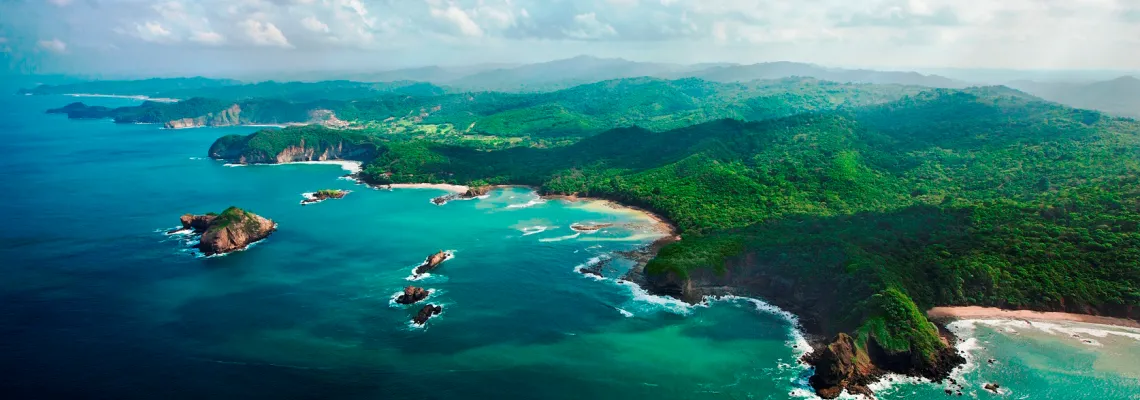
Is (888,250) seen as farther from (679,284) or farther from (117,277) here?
(117,277)

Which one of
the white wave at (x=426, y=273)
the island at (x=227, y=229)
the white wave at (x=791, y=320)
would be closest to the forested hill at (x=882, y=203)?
the white wave at (x=791, y=320)

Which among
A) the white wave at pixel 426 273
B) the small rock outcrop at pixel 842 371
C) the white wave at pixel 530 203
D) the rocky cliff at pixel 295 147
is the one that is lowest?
the small rock outcrop at pixel 842 371

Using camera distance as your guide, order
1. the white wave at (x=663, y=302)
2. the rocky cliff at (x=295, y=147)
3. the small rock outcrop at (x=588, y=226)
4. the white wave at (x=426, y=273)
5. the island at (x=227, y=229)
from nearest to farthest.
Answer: the white wave at (x=663, y=302) → the white wave at (x=426, y=273) → the island at (x=227, y=229) → the small rock outcrop at (x=588, y=226) → the rocky cliff at (x=295, y=147)

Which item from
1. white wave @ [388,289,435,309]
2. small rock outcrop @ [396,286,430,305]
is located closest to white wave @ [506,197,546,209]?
white wave @ [388,289,435,309]

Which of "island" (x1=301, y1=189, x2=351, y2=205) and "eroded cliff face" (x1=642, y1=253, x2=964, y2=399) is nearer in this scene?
"eroded cliff face" (x1=642, y1=253, x2=964, y2=399)

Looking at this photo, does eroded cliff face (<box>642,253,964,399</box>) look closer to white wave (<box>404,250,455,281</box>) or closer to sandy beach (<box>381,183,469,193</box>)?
white wave (<box>404,250,455,281</box>)

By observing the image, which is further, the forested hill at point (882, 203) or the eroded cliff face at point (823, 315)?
the forested hill at point (882, 203)

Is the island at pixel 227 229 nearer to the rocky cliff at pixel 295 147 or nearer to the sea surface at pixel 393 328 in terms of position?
the sea surface at pixel 393 328

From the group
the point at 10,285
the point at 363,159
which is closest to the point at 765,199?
the point at 10,285
